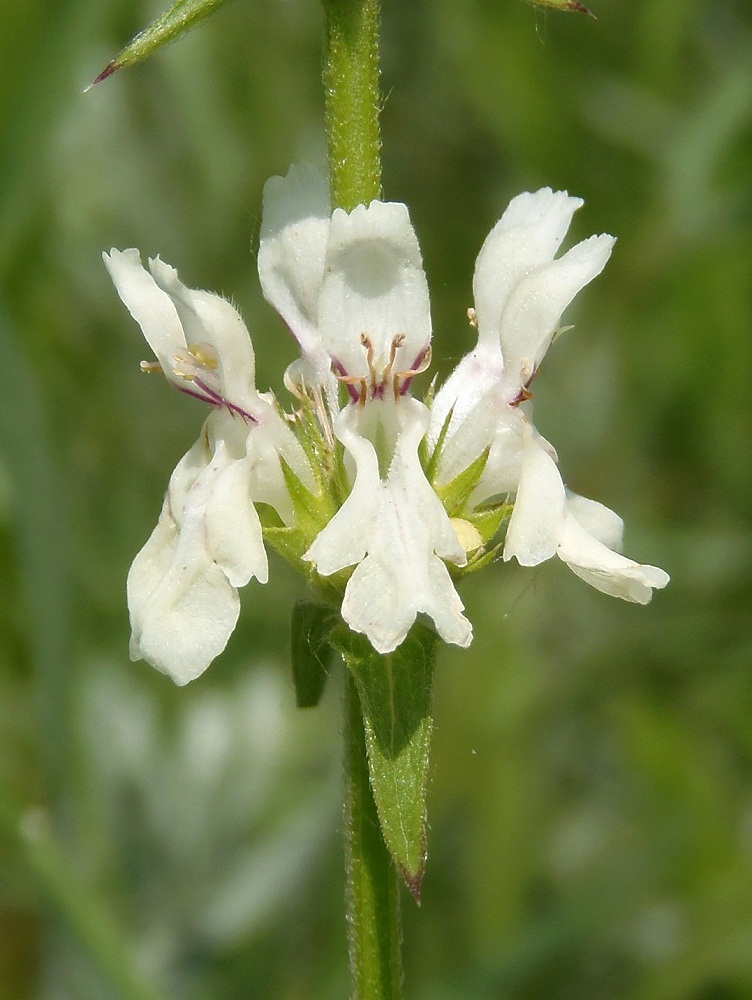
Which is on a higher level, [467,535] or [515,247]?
[515,247]

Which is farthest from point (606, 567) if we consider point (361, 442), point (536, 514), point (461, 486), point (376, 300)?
point (376, 300)

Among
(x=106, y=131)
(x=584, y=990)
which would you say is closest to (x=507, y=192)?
(x=106, y=131)

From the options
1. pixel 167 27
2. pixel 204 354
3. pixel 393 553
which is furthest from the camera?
pixel 204 354

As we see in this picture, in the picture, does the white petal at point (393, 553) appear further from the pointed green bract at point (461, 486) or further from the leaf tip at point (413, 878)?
the leaf tip at point (413, 878)

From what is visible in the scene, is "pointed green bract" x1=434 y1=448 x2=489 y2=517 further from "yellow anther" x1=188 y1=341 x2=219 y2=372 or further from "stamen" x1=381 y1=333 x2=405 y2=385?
"yellow anther" x1=188 y1=341 x2=219 y2=372

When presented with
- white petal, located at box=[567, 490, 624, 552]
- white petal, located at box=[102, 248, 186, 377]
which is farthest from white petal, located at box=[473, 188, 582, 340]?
white petal, located at box=[102, 248, 186, 377]

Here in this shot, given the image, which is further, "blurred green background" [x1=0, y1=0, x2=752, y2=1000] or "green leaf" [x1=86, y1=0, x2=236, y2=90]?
"blurred green background" [x1=0, y1=0, x2=752, y2=1000]

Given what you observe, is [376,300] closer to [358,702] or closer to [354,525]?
[354,525]

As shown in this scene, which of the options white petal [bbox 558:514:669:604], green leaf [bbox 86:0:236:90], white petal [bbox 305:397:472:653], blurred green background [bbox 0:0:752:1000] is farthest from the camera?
blurred green background [bbox 0:0:752:1000]

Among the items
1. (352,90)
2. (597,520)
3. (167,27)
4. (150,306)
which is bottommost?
(597,520)
